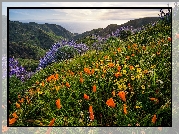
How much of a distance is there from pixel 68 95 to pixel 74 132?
1.24 ft

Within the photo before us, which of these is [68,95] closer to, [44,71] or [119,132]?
[44,71]

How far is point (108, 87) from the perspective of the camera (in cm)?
356

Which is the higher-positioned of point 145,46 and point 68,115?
point 145,46

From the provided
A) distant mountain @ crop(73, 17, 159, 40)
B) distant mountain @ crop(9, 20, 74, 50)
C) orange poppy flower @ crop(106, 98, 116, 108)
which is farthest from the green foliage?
orange poppy flower @ crop(106, 98, 116, 108)

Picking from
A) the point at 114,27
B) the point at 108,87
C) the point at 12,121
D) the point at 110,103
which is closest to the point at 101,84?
the point at 108,87

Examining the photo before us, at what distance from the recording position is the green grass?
3438mm

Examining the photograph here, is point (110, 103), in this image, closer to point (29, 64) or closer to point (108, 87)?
point (108, 87)

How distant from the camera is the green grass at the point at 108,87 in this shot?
344 centimetres

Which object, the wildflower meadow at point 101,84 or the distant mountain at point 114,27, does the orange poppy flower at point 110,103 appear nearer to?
the wildflower meadow at point 101,84

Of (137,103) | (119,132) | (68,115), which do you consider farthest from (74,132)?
(137,103)

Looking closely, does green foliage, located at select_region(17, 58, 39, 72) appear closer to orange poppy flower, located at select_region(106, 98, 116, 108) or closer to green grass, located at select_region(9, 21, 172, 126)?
green grass, located at select_region(9, 21, 172, 126)

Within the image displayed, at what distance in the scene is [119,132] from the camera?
11.1 ft

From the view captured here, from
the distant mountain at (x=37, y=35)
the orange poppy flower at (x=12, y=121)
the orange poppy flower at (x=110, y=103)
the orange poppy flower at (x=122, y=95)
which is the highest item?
the distant mountain at (x=37, y=35)

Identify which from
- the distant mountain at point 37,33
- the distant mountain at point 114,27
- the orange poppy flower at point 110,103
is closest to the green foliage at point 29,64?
the distant mountain at point 37,33
